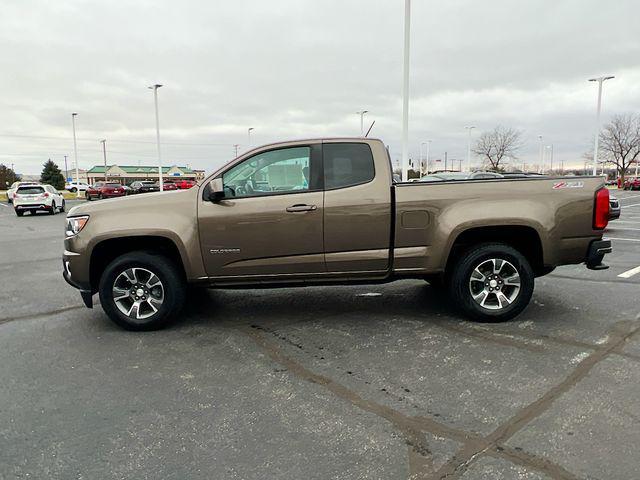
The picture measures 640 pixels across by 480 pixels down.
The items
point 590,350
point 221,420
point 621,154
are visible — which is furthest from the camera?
point 621,154

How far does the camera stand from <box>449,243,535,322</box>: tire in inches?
194

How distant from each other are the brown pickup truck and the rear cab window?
1cm

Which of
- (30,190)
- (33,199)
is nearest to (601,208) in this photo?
(33,199)

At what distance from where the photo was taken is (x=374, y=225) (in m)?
4.81

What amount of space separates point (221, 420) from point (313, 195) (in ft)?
7.88

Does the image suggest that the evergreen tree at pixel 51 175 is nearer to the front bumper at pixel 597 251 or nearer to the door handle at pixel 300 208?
the door handle at pixel 300 208

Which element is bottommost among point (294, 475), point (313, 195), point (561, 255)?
point (294, 475)

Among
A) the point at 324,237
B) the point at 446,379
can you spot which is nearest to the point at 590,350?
the point at 446,379

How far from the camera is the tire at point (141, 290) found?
15.9 feet

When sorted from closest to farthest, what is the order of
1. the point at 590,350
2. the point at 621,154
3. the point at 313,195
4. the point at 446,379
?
the point at 446,379 → the point at 590,350 → the point at 313,195 → the point at 621,154

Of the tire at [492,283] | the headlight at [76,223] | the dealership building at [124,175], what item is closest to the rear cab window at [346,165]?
the tire at [492,283]

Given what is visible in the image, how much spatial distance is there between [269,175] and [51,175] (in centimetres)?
9071

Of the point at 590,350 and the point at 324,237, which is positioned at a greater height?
the point at 324,237

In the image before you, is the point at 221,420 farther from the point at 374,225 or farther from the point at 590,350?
the point at 590,350
